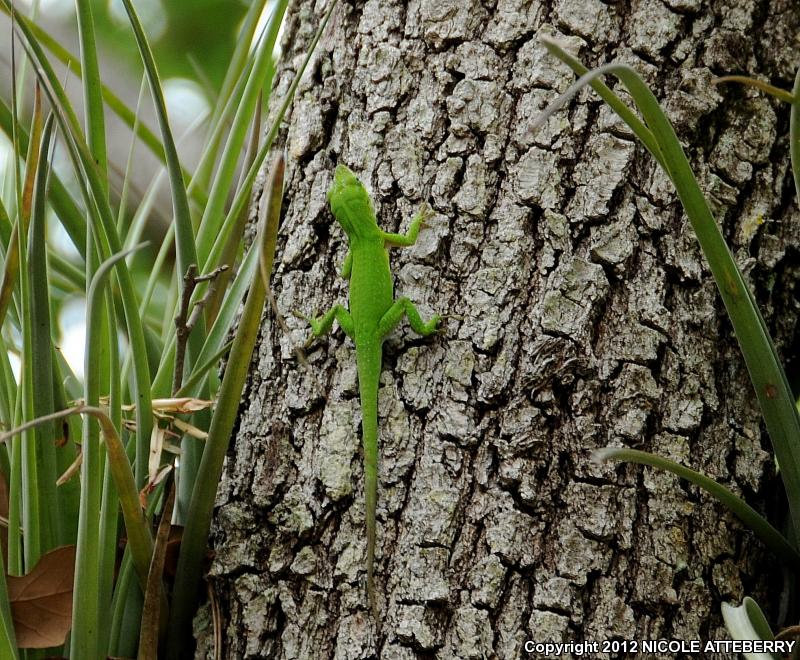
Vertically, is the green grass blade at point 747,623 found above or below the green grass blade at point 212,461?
below

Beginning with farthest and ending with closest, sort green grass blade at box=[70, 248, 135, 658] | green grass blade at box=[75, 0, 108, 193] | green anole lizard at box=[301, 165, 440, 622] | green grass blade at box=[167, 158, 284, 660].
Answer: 1. green anole lizard at box=[301, 165, 440, 622]
2. green grass blade at box=[75, 0, 108, 193]
3. green grass blade at box=[167, 158, 284, 660]
4. green grass blade at box=[70, 248, 135, 658]

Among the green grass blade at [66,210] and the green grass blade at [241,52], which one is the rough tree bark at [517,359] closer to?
the green grass blade at [241,52]

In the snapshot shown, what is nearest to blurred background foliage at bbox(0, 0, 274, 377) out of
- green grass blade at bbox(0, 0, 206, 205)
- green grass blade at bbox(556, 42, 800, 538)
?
green grass blade at bbox(0, 0, 206, 205)

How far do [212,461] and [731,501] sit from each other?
37.4 inches

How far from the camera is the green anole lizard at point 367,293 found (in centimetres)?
162

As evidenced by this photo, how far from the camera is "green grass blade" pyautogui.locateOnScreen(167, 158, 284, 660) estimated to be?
4.20 ft

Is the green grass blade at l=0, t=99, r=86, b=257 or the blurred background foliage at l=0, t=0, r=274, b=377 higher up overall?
the blurred background foliage at l=0, t=0, r=274, b=377

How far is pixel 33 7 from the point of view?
6.41 ft

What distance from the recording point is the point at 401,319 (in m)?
1.69

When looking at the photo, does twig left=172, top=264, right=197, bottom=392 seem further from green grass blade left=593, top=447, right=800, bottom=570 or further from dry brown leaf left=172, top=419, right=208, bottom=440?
green grass blade left=593, top=447, right=800, bottom=570

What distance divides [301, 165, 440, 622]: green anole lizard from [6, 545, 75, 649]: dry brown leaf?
0.61m

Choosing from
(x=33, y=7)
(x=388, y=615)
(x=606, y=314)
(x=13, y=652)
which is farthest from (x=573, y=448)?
(x=33, y=7)

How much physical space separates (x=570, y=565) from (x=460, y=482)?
256 millimetres

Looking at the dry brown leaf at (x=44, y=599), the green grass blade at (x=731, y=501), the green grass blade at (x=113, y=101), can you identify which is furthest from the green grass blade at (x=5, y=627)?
the green grass blade at (x=113, y=101)
